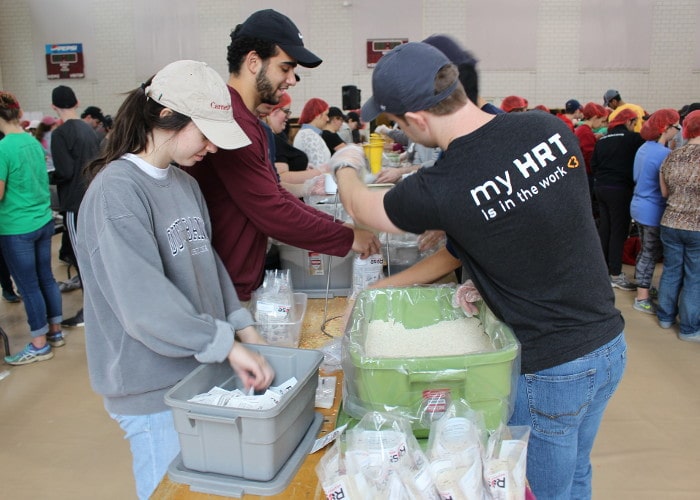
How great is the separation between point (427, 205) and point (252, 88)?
32.0 inches

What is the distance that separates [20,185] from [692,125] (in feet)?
13.1

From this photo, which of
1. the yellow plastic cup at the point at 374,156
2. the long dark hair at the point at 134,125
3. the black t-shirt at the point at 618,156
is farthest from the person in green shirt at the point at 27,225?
the black t-shirt at the point at 618,156

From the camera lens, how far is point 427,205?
1.10 metres

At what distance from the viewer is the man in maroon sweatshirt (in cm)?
158

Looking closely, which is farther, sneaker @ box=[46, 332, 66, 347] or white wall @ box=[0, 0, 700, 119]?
white wall @ box=[0, 0, 700, 119]

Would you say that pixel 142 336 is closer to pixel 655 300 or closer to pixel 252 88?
pixel 252 88

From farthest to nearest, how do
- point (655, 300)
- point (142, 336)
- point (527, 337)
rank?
point (655, 300)
point (527, 337)
point (142, 336)

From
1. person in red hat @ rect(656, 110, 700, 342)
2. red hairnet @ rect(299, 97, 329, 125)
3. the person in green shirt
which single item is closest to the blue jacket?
person in red hat @ rect(656, 110, 700, 342)

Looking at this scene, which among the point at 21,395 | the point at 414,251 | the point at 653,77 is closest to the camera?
the point at 414,251

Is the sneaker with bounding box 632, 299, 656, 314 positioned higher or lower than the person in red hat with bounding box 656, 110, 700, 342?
lower

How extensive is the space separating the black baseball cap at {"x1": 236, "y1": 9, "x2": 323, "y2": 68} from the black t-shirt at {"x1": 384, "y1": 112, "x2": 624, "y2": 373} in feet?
2.28

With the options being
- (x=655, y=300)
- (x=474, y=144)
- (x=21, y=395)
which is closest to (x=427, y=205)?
(x=474, y=144)

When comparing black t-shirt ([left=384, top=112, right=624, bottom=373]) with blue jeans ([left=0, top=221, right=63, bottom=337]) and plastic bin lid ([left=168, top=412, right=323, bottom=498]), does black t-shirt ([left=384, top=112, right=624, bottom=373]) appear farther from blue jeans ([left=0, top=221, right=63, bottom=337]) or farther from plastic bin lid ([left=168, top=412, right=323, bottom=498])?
blue jeans ([left=0, top=221, right=63, bottom=337])

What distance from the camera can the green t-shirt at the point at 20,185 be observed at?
3.21m
